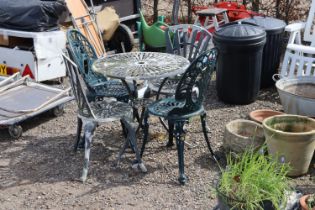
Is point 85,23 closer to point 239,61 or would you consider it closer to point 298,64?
point 239,61

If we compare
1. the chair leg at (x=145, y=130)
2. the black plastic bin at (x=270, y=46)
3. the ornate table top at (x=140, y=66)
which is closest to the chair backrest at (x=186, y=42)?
the ornate table top at (x=140, y=66)

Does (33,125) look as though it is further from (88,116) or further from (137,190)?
(137,190)

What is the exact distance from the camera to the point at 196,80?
3.89 meters

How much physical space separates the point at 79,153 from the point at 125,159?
505mm

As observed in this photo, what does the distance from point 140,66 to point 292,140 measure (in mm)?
1510

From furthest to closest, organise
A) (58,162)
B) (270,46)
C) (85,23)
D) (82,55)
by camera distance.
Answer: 1. (85,23)
2. (270,46)
3. (82,55)
4. (58,162)

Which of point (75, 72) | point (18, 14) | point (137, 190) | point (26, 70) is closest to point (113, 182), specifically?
point (137, 190)

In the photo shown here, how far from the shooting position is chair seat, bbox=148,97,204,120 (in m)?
3.92

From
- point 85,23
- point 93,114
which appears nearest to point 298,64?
point 93,114

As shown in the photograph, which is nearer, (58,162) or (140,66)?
(140,66)

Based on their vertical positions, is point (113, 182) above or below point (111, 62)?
below

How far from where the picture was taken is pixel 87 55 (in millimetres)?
4793

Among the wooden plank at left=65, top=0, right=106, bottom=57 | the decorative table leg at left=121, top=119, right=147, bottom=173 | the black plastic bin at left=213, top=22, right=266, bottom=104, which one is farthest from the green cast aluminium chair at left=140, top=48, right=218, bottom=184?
the wooden plank at left=65, top=0, right=106, bottom=57

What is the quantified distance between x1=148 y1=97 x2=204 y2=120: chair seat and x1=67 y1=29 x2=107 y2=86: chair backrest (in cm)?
89
